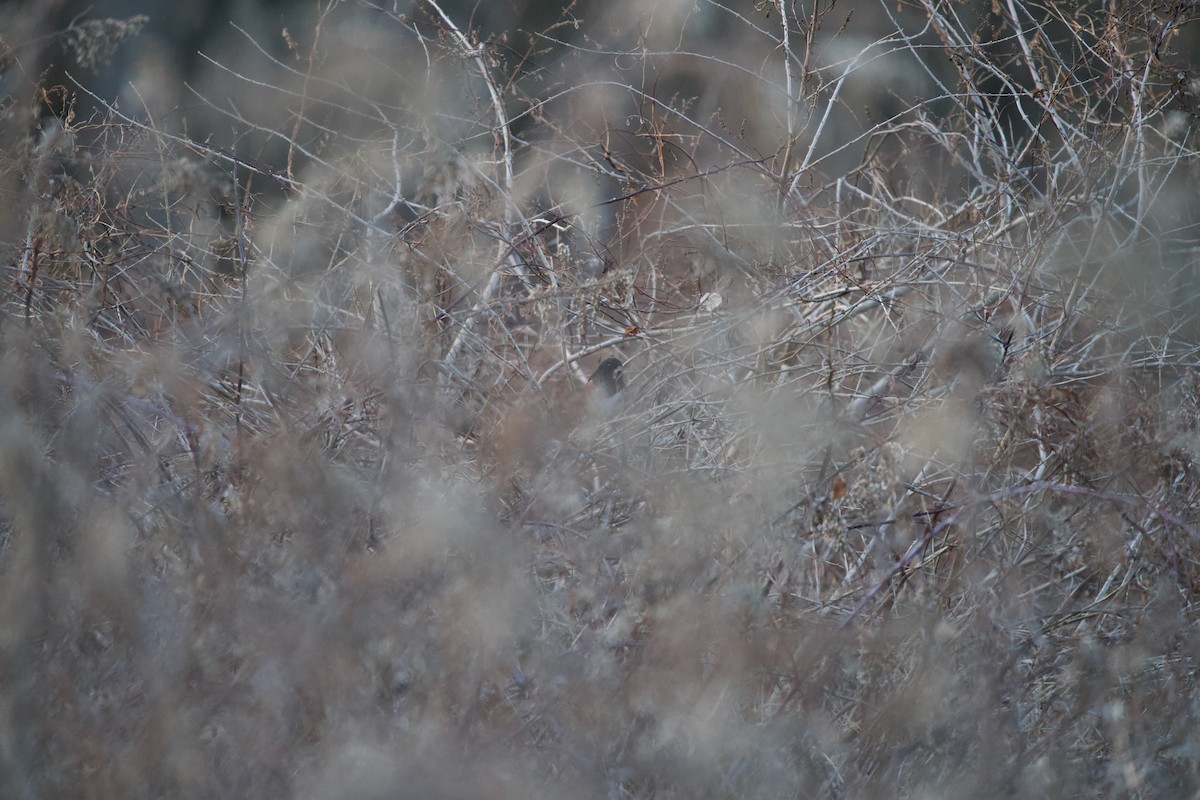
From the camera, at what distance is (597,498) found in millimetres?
2451

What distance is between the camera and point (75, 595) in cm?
197

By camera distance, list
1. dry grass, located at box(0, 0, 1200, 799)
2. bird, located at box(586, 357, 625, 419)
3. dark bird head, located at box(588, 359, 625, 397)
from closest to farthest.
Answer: dry grass, located at box(0, 0, 1200, 799) < bird, located at box(586, 357, 625, 419) < dark bird head, located at box(588, 359, 625, 397)

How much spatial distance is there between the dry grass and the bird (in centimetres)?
6

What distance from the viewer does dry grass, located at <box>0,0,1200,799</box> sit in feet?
6.34

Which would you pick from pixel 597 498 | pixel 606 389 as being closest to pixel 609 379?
pixel 606 389

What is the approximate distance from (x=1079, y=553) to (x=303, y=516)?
1.72 m

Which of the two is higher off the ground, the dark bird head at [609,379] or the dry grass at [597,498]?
the dry grass at [597,498]

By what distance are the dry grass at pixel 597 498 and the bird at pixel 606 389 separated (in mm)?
62

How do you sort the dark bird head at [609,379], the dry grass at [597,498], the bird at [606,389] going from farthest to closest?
the dark bird head at [609,379]
the bird at [606,389]
the dry grass at [597,498]

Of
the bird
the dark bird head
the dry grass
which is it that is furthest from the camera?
the dark bird head

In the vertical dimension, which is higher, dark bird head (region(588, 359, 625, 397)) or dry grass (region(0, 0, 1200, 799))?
→ dry grass (region(0, 0, 1200, 799))

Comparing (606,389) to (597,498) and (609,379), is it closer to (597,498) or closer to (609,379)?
(609,379)

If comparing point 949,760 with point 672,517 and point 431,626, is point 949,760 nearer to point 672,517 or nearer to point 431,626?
point 672,517

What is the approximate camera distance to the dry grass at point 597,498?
1933mm
